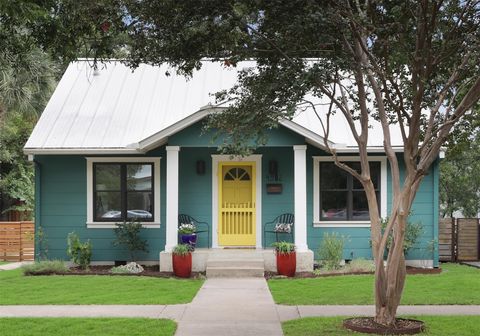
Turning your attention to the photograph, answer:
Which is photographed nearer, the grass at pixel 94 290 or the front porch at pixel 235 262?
the grass at pixel 94 290

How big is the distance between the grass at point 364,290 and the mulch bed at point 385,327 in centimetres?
185

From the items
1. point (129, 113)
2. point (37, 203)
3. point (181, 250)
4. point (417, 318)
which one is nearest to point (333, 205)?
point (181, 250)

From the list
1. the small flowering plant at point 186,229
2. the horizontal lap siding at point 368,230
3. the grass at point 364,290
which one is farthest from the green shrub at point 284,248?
the small flowering plant at point 186,229

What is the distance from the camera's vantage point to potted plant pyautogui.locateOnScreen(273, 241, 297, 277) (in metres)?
15.3

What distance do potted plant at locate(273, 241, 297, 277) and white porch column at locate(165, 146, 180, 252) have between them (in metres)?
2.46

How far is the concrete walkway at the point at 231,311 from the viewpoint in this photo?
911 centimetres

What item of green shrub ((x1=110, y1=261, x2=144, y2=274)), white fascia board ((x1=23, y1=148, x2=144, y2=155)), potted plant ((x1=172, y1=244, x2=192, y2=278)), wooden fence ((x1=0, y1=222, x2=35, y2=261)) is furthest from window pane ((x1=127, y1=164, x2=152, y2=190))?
wooden fence ((x1=0, y1=222, x2=35, y2=261))

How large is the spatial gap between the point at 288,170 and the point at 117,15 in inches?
374

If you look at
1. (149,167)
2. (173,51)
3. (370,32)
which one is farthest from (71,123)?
(370,32)

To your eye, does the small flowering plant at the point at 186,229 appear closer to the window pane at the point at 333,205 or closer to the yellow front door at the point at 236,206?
the yellow front door at the point at 236,206

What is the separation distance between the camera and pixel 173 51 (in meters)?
8.95

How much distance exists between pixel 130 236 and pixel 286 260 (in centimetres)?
388

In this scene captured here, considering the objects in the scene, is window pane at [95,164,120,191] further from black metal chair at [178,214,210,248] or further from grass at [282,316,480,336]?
grass at [282,316,480,336]

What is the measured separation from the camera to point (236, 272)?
49.4 ft
